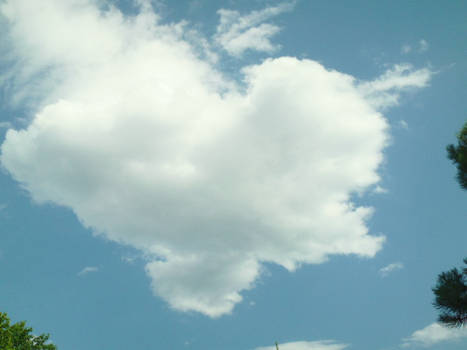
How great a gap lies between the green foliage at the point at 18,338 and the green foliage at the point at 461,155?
34.3 metres

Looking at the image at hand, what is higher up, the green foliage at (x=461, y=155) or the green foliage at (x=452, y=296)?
the green foliage at (x=461, y=155)

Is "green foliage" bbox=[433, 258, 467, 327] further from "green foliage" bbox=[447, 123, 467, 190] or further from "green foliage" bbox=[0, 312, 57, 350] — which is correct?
"green foliage" bbox=[0, 312, 57, 350]

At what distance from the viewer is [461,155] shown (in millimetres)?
12727

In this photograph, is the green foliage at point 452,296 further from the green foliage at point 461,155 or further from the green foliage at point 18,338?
the green foliage at point 18,338

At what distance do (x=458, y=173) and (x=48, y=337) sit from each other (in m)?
42.1

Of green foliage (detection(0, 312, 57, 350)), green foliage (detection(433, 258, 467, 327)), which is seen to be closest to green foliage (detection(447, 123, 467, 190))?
green foliage (detection(433, 258, 467, 327))

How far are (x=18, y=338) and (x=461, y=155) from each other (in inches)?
1605

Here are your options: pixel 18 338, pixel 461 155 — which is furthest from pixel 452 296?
pixel 18 338

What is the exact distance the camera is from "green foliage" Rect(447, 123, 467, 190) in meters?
12.8

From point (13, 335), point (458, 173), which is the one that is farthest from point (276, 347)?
point (458, 173)

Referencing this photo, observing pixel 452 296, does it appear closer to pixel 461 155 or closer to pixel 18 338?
pixel 461 155

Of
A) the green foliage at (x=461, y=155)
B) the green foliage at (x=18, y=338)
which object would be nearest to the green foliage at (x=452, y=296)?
the green foliage at (x=461, y=155)

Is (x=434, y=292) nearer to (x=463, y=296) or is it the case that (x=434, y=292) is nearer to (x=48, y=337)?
(x=463, y=296)

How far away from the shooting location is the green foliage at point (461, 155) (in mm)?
12839
